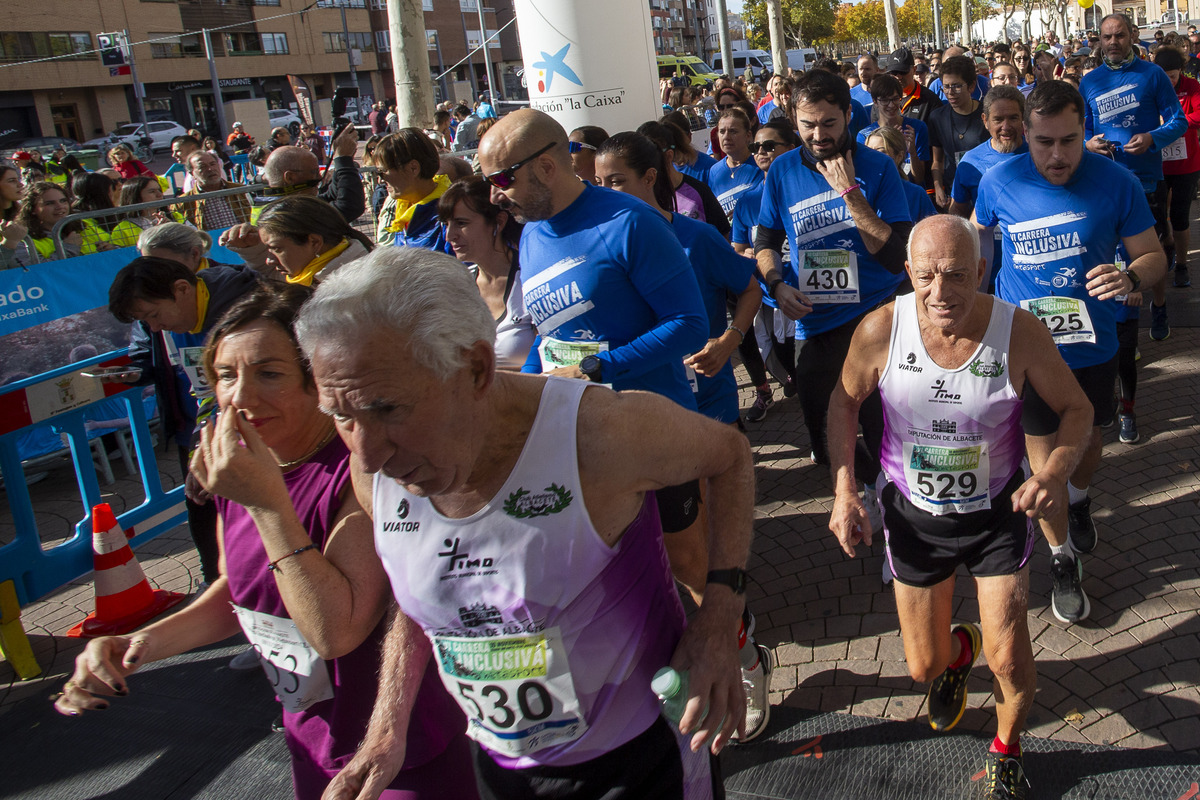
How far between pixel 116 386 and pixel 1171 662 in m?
5.22

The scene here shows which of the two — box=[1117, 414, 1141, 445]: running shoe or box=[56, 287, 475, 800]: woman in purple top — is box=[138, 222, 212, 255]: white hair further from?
box=[1117, 414, 1141, 445]: running shoe

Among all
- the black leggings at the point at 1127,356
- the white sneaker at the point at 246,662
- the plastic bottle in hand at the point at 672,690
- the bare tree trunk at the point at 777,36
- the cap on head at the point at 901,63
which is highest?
the bare tree trunk at the point at 777,36

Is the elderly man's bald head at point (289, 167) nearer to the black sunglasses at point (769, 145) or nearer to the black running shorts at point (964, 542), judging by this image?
the black sunglasses at point (769, 145)

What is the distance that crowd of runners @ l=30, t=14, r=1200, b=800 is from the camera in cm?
173

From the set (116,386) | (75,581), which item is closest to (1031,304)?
(116,386)

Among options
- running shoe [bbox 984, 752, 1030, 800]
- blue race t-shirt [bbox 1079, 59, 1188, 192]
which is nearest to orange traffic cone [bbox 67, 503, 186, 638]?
running shoe [bbox 984, 752, 1030, 800]

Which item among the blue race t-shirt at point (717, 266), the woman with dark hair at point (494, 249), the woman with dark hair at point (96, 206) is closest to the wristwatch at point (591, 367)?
the woman with dark hair at point (494, 249)

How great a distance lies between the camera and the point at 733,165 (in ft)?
21.5

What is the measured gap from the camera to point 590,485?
175 centimetres

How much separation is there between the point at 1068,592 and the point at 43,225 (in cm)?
888

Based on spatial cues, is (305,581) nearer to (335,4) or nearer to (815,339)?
(815,339)

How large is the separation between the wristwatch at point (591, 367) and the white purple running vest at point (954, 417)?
914 millimetres

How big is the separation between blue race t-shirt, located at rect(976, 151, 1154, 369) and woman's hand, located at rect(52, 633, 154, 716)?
357 cm

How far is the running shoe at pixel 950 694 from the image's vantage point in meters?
3.06
